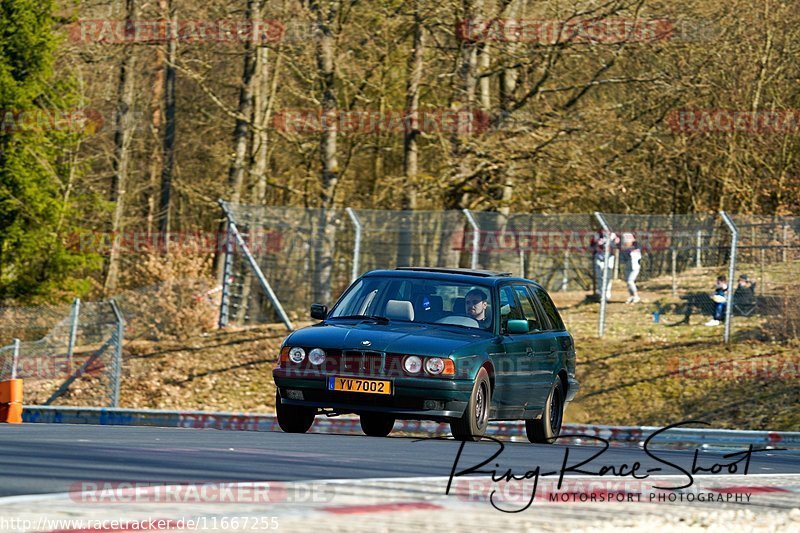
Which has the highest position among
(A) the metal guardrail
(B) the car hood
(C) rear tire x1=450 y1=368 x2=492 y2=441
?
(B) the car hood

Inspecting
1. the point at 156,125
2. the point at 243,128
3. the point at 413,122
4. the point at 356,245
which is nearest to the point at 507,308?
the point at 356,245

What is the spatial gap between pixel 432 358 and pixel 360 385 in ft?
2.20

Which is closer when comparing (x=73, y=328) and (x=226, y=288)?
(x=73, y=328)

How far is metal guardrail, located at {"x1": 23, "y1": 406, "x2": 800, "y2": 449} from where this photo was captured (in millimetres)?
14844

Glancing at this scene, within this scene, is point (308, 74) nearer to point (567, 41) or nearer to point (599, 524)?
point (567, 41)

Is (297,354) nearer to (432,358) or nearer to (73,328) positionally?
(432,358)

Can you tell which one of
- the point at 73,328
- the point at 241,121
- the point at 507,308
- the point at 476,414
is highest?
the point at 241,121

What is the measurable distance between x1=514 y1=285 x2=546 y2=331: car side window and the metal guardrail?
1.65m

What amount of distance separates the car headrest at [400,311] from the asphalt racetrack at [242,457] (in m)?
1.17

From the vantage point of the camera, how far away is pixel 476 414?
40.0ft

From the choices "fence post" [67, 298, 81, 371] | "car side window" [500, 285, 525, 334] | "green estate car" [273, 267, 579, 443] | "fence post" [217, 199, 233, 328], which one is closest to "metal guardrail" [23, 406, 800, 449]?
"green estate car" [273, 267, 579, 443]

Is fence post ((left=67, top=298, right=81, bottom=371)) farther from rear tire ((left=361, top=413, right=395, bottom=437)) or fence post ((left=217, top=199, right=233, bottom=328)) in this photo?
rear tire ((left=361, top=413, right=395, bottom=437))

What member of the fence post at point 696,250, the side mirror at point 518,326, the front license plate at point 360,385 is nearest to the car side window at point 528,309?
the side mirror at point 518,326

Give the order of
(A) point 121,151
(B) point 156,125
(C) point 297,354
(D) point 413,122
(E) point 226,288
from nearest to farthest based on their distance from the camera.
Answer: (C) point 297,354 < (E) point 226,288 < (D) point 413,122 < (A) point 121,151 < (B) point 156,125
